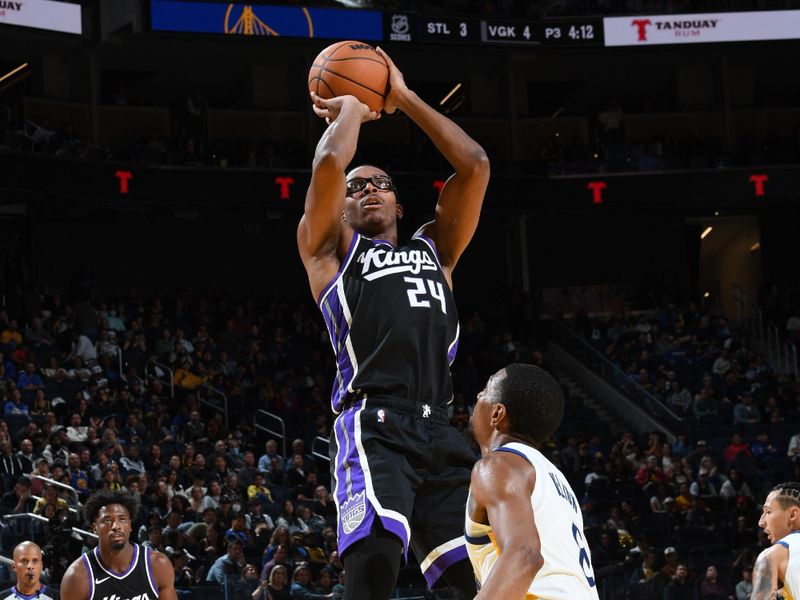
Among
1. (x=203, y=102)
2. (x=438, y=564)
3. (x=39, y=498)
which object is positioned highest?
(x=203, y=102)

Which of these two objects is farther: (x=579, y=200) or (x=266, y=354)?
(x=579, y=200)

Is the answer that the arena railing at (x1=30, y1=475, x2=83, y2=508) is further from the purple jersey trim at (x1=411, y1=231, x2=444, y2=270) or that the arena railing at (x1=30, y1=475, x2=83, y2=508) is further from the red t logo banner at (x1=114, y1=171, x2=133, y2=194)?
the red t logo banner at (x1=114, y1=171, x2=133, y2=194)

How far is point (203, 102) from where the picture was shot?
26.0m

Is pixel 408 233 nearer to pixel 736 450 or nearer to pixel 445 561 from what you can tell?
pixel 736 450

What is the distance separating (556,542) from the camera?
3898 mm

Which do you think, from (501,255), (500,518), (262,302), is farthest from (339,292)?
(501,255)

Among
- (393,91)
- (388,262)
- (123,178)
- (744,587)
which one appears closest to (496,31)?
(123,178)

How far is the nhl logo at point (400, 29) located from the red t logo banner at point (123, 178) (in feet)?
17.2

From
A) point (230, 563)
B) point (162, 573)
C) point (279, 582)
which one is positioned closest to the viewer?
point (162, 573)

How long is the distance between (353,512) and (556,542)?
116 cm

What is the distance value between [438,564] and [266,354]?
17309 mm

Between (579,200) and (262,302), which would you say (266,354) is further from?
(579,200)

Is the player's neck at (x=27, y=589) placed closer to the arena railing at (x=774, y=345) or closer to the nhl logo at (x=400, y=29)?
the nhl logo at (x=400, y=29)

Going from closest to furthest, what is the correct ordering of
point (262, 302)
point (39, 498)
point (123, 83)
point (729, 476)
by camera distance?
point (39, 498), point (729, 476), point (262, 302), point (123, 83)
